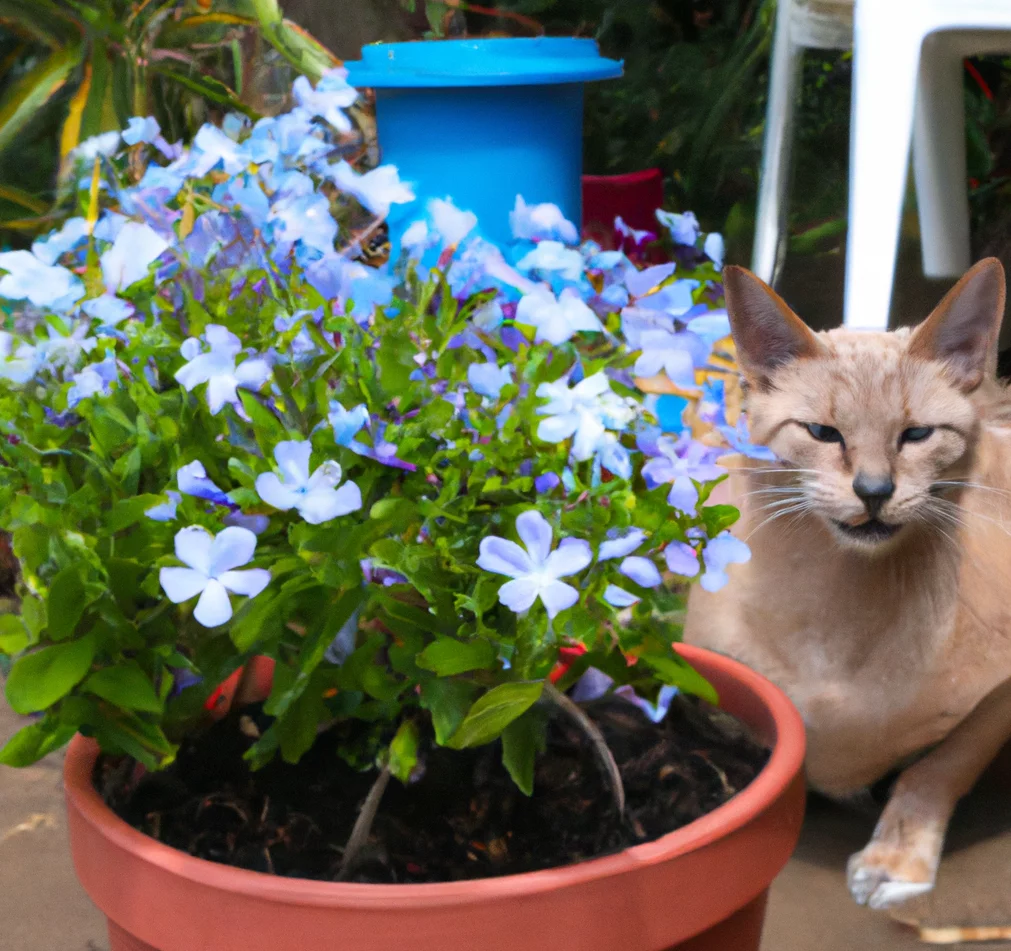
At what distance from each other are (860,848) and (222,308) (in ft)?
3.04

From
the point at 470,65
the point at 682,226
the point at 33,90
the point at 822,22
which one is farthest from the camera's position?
the point at 822,22

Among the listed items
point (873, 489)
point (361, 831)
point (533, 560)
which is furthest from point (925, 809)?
point (533, 560)

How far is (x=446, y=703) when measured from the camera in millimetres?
651

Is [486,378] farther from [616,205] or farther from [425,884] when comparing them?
[616,205]

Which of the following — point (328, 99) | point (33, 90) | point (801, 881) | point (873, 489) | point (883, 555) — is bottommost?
point (801, 881)

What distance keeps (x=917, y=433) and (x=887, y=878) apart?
452mm

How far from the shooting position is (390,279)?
2.31ft

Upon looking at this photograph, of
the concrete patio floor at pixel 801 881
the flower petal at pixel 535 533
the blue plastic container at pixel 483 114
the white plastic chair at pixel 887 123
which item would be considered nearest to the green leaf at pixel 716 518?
the flower petal at pixel 535 533

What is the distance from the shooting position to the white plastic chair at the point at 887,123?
1618 mm

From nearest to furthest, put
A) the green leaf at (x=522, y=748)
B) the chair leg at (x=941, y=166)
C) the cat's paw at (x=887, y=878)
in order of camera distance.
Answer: the green leaf at (x=522, y=748) → the cat's paw at (x=887, y=878) → the chair leg at (x=941, y=166)

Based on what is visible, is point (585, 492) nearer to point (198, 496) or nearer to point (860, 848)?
point (198, 496)

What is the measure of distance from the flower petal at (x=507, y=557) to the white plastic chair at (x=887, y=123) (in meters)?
0.92

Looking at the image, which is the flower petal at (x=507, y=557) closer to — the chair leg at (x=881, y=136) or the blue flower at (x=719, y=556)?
the blue flower at (x=719, y=556)

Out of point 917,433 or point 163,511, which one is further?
point 917,433
